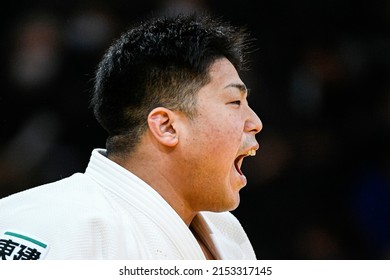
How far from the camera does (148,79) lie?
1881mm

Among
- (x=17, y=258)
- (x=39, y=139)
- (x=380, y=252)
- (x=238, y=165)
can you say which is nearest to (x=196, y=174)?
(x=238, y=165)

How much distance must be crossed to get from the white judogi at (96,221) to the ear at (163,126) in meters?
0.14

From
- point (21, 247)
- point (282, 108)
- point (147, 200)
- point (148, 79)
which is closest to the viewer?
point (21, 247)

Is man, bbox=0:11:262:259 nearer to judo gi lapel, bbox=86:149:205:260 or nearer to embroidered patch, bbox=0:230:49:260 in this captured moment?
judo gi lapel, bbox=86:149:205:260

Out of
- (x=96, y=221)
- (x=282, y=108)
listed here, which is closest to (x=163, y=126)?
(x=96, y=221)

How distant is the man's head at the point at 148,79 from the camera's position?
6.16 ft

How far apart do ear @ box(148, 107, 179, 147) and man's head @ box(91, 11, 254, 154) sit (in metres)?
0.02

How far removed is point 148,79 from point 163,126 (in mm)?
135

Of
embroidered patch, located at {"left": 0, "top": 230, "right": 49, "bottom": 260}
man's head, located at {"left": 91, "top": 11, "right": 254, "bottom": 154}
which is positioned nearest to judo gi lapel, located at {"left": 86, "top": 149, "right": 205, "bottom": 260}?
man's head, located at {"left": 91, "top": 11, "right": 254, "bottom": 154}

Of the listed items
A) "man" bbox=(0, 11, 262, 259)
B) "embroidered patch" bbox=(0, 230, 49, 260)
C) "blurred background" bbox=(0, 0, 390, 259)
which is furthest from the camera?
"blurred background" bbox=(0, 0, 390, 259)

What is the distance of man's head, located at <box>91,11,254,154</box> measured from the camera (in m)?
→ 1.88

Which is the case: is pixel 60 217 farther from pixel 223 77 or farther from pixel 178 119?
pixel 223 77
